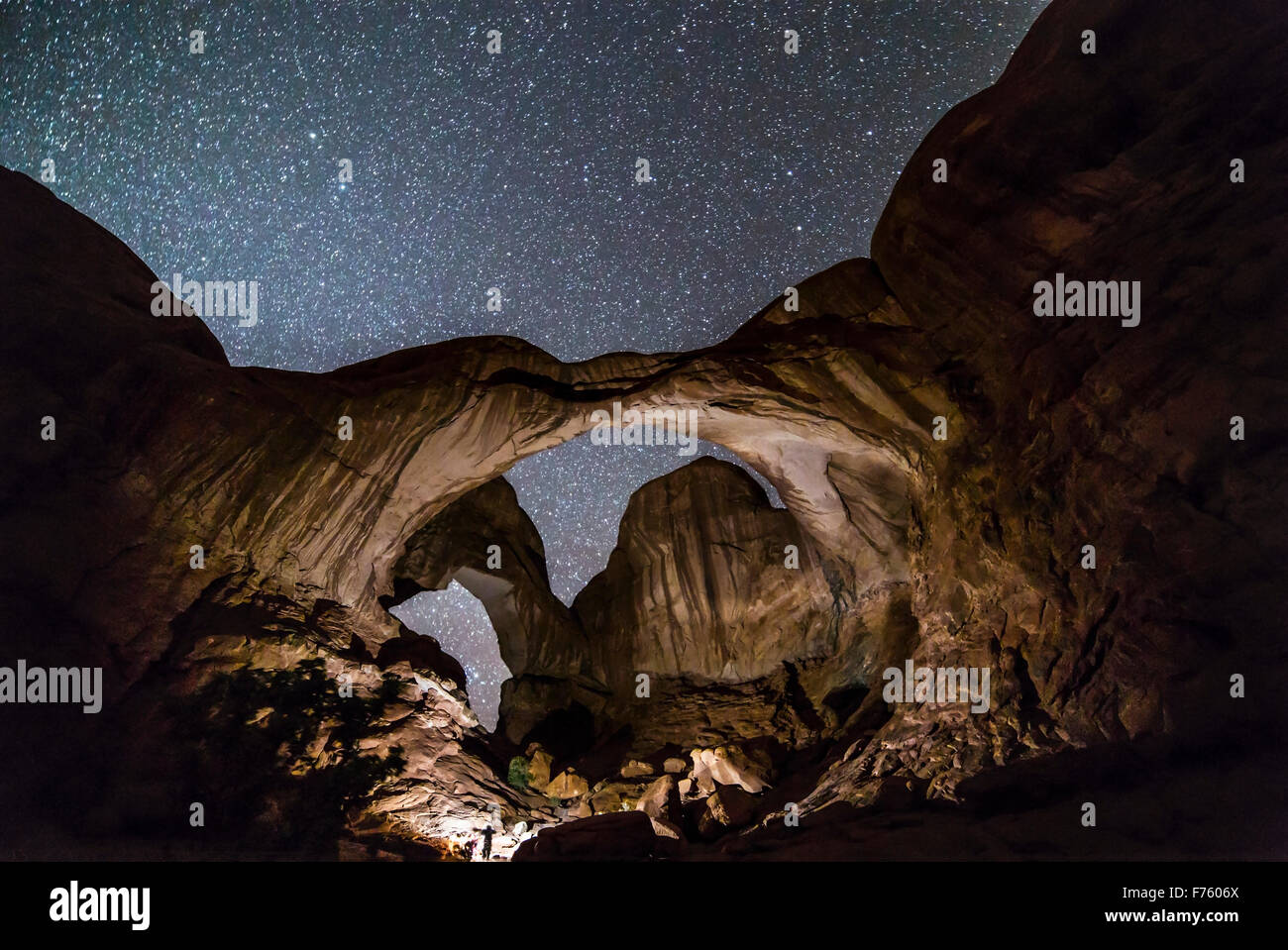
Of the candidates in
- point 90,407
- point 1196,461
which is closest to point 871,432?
point 1196,461

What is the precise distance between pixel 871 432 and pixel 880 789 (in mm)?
7350

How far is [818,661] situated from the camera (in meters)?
22.4

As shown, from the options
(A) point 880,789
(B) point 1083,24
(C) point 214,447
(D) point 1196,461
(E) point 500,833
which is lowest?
(E) point 500,833

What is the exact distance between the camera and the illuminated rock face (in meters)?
11.1

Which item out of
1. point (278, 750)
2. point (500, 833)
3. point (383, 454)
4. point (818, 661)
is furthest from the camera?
point (818, 661)

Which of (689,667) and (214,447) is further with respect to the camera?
(689,667)

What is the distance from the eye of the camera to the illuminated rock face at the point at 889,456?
1112cm

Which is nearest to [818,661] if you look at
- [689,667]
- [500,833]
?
[689,667]

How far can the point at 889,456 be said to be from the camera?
17594mm

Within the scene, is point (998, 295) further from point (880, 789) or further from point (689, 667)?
point (689, 667)
